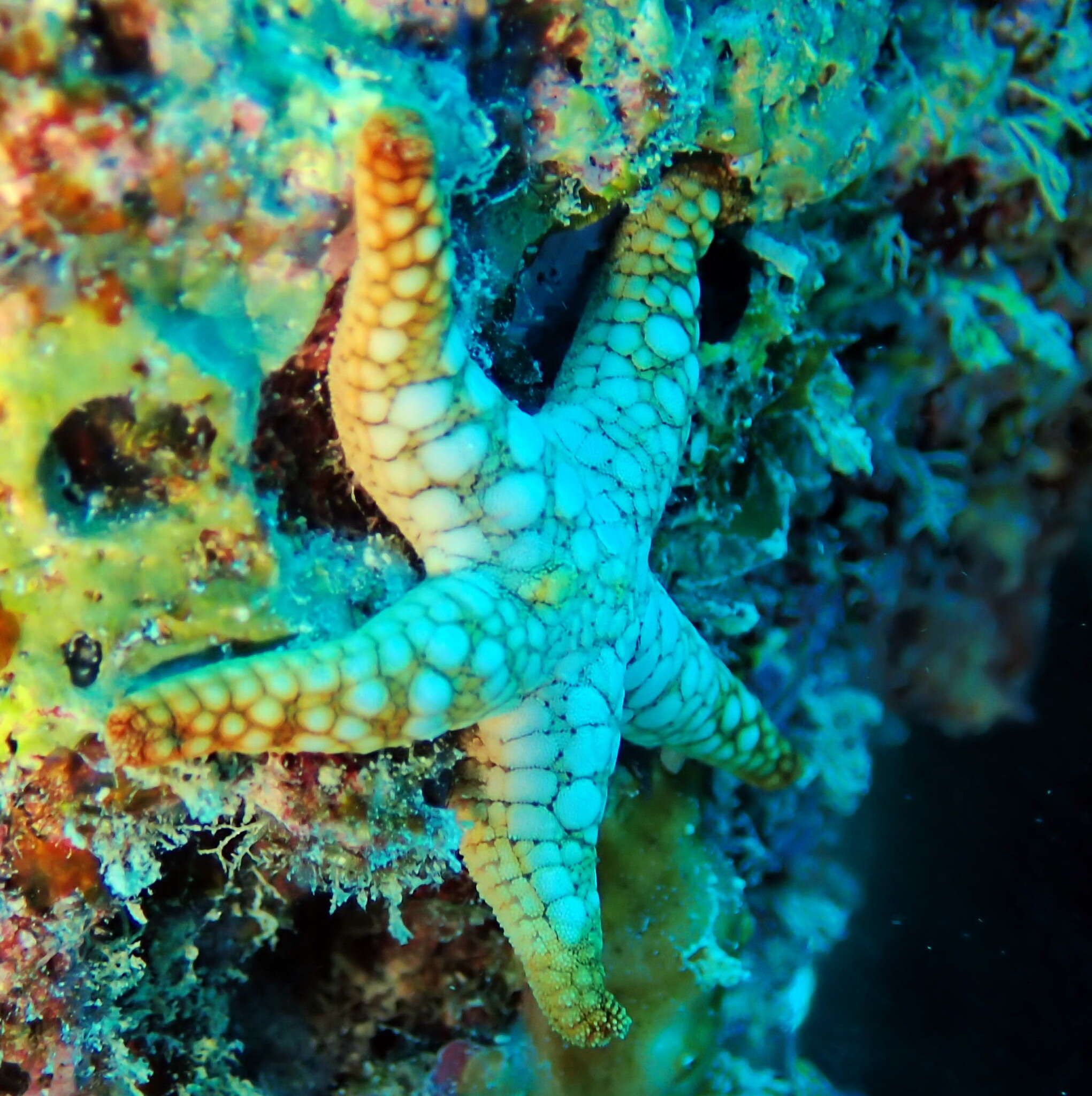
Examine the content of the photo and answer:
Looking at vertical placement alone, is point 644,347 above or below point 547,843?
above

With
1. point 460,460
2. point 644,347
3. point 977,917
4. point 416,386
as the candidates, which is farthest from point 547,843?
point 977,917

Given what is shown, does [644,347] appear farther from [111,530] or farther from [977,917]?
[977,917]

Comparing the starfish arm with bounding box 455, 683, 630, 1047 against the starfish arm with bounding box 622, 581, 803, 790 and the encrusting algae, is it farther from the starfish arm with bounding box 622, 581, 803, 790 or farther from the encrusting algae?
the starfish arm with bounding box 622, 581, 803, 790

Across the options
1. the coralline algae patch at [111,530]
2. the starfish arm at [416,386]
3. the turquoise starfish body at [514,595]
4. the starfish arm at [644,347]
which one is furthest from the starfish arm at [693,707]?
the coralline algae patch at [111,530]

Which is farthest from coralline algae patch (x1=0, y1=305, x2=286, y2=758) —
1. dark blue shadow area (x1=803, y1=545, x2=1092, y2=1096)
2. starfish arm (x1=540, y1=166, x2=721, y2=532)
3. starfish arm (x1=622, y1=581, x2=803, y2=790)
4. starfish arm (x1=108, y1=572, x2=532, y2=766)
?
dark blue shadow area (x1=803, y1=545, x2=1092, y2=1096)

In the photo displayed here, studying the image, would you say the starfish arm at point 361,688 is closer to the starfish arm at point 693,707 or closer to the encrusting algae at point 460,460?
the encrusting algae at point 460,460
